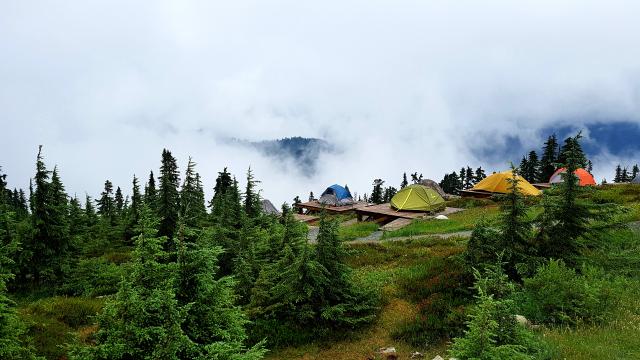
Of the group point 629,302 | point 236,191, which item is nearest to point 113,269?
point 236,191

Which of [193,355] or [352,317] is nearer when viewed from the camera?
[193,355]

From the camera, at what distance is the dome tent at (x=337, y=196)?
6244 cm

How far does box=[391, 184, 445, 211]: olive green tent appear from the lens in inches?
1727

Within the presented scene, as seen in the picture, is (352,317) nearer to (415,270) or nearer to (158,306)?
(415,270)

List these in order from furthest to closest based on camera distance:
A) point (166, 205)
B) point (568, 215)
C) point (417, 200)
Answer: point (417, 200) < point (166, 205) < point (568, 215)

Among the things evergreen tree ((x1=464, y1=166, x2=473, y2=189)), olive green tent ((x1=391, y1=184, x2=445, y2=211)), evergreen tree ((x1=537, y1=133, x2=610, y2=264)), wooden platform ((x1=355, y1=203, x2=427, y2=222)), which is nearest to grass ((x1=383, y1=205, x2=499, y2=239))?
wooden platform ((x1=355, y1=203, x2=427, y2=222))

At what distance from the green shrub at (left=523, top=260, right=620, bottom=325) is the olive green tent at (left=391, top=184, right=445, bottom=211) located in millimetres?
32280

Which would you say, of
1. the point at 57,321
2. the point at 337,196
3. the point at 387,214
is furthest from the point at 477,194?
the point at 57,321

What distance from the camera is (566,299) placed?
36.0ft

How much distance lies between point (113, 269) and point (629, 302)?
21.9 meters

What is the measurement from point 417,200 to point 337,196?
20.6 meters

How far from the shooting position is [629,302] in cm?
1150

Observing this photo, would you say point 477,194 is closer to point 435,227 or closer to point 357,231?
point 435,227

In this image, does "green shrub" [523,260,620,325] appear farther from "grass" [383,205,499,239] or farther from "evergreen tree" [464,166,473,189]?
"evergreen tree" [464,166,473,189]
